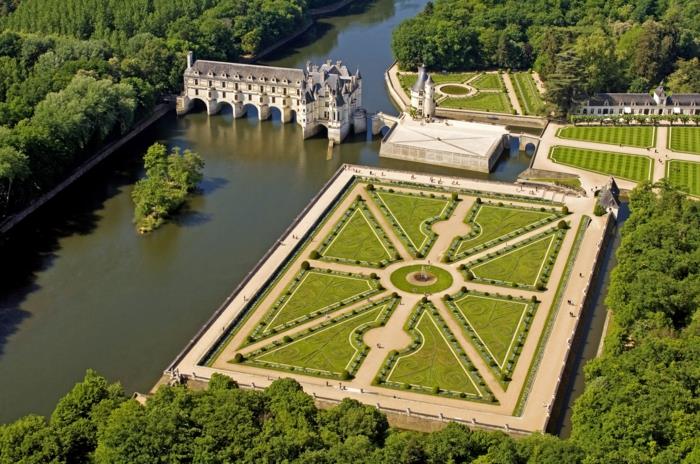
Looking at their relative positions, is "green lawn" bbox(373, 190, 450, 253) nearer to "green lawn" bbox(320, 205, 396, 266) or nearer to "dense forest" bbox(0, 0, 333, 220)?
"green lawn" bbox(320, 205, 396, 266)

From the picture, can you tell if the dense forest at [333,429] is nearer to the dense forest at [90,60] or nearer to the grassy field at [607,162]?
the dense forest at [90,60]

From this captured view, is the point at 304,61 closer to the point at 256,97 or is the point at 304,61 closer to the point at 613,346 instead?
the point at 256,97

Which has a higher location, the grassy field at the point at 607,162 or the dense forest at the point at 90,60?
the dense forest at the point at 90,60

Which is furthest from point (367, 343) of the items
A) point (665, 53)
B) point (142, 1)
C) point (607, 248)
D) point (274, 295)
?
point (142, 1)

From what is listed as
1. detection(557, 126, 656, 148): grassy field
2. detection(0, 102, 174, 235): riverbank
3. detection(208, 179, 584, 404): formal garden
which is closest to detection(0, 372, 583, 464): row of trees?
detection(208, 179, 584, 404): formal garden

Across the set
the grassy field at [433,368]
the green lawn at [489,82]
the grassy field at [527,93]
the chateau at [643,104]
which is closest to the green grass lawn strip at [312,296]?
the grassy field at [433,368]

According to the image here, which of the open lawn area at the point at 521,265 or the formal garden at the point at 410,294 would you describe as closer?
the formal garden at the point at 410,294
